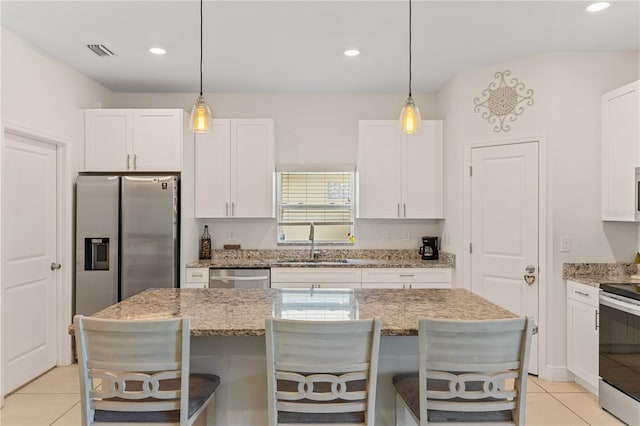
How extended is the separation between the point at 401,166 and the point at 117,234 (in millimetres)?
2838

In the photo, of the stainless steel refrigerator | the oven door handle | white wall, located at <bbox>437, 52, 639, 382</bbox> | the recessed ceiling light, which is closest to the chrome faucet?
the stainless steel refrigerator

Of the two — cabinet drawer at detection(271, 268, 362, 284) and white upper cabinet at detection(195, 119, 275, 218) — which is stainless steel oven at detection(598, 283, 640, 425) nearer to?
cabinet drawer at detection(271, 268, 362, 284)

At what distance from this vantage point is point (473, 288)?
4.14m

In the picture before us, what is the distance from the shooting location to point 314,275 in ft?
14.1

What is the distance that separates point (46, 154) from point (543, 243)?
429cm

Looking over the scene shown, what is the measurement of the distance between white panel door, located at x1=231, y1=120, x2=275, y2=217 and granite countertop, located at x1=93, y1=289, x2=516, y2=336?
6.55ft

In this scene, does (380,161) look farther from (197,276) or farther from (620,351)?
(620,351)

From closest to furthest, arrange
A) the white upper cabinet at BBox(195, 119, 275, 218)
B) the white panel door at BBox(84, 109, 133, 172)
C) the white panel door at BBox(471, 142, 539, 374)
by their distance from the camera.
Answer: the white panel door at BBox(471, 142, 539, 374) → the white panel door at BBox(84, 109, 133, 172) → the white upper cabinet at BBox(195, 119, 275, 218)

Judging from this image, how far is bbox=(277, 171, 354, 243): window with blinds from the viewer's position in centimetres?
503

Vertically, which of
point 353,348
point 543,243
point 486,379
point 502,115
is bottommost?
point 486,379

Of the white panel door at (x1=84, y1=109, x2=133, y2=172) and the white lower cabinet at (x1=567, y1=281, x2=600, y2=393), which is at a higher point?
the white panel door at (x1=84, y1=109, x2=133, y2=172)

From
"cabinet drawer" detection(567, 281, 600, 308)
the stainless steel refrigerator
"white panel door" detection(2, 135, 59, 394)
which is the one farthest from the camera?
the stainless steel refrigerator

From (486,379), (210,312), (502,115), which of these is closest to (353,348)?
(486,379)

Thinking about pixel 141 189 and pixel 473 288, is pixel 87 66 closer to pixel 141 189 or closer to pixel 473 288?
pixel 141 189
